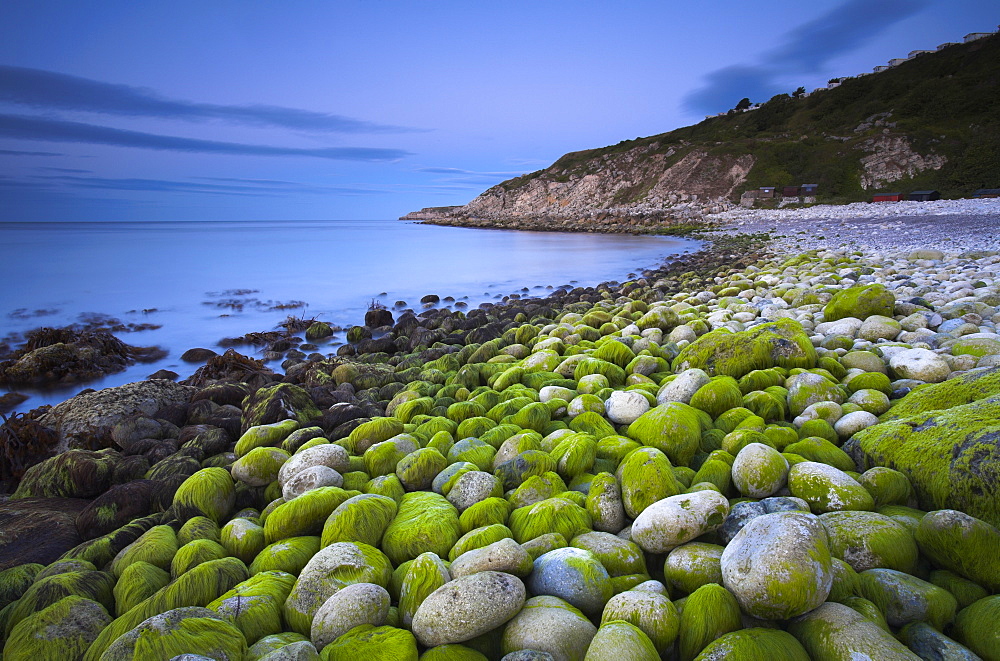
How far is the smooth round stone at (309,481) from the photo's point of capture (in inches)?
106

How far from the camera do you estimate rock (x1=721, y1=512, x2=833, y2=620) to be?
148 cm

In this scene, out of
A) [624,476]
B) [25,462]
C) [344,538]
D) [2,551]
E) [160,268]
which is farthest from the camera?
[160,268]

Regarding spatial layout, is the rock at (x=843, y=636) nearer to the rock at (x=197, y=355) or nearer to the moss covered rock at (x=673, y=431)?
the moss covered rock at (x=673, y=431)

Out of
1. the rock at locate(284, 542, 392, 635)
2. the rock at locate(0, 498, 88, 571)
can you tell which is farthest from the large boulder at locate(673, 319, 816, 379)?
the rock at locate(0, 498, 88, 571)

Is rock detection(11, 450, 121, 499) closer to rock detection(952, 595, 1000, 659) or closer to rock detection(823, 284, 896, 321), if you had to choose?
rock detection(952, 595, 1000, 659)

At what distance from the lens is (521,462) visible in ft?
9.00

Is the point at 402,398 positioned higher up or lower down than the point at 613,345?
lower down

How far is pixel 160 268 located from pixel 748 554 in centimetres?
2206

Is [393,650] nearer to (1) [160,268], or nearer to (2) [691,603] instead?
(2) [691,603]

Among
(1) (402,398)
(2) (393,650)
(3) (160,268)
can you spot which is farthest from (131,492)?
(3) (160,268)

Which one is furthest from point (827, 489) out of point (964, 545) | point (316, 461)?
point (316, 461)

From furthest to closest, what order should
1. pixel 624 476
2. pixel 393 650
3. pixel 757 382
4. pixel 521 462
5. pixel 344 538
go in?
1. pixel 757 382
2. pixel 521 462
3. pixel 624 476
4. pixel 344 538
5. pixel 393 650

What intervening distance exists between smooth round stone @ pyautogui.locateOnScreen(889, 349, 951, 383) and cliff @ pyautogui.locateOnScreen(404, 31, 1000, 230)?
3080cm

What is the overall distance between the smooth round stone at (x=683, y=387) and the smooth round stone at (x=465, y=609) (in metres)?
2.03
